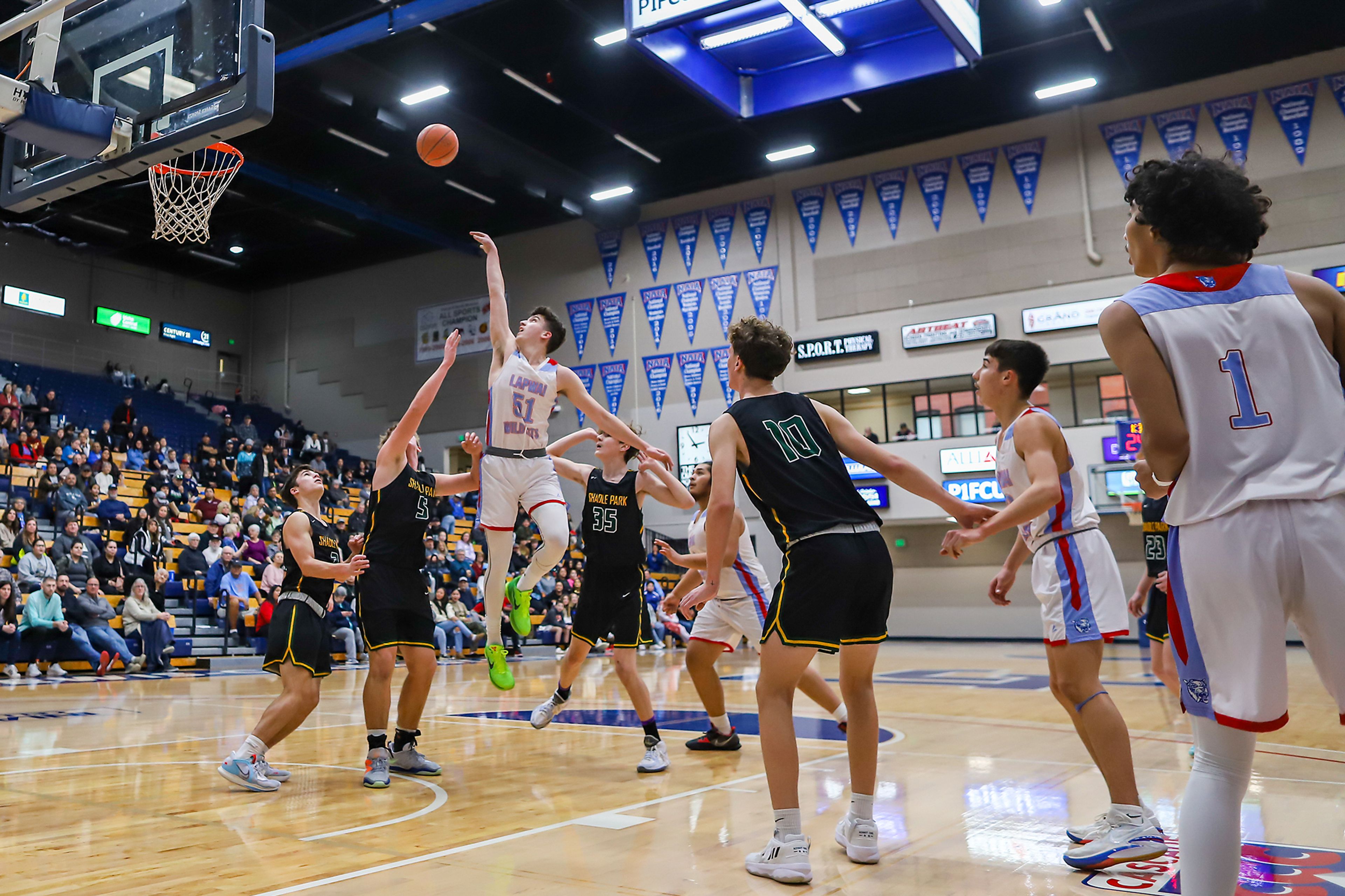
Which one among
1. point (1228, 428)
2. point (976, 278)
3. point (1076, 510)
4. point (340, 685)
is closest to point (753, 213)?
point (976, 278)

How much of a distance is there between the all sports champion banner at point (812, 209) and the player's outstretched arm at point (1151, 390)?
21802 millimetres

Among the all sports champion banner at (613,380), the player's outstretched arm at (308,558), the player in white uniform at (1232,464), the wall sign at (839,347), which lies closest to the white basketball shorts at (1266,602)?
the player in white uniform at (1232,464)

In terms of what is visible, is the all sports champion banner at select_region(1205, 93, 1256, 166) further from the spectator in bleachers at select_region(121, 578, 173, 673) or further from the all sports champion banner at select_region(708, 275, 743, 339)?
the spectator in bleachers at select_region(121, 578, 173, 673)

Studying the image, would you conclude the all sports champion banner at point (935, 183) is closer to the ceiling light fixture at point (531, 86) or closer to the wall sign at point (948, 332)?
the wall sign at point (948, 332)

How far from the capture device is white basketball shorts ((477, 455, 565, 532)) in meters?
5.99

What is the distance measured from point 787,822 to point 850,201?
21.5 meters

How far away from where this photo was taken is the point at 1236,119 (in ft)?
Answer: 63.9

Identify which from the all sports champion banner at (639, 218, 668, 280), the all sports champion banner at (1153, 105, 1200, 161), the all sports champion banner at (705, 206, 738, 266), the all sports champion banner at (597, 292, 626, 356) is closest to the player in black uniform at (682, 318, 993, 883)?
the all sports champion banner at (1153, 105, 1200, 161)

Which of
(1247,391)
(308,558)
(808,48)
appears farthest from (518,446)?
(808,48)

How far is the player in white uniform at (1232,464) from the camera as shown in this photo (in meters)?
1.97

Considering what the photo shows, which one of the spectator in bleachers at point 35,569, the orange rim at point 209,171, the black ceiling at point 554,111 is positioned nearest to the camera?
the orange rim at point 209,171

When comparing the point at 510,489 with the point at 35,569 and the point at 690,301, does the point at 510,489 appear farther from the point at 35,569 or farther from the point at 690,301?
the point at 690,301

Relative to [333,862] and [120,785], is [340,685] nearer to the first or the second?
[120,785]

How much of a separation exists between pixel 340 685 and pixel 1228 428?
11.1 metres
